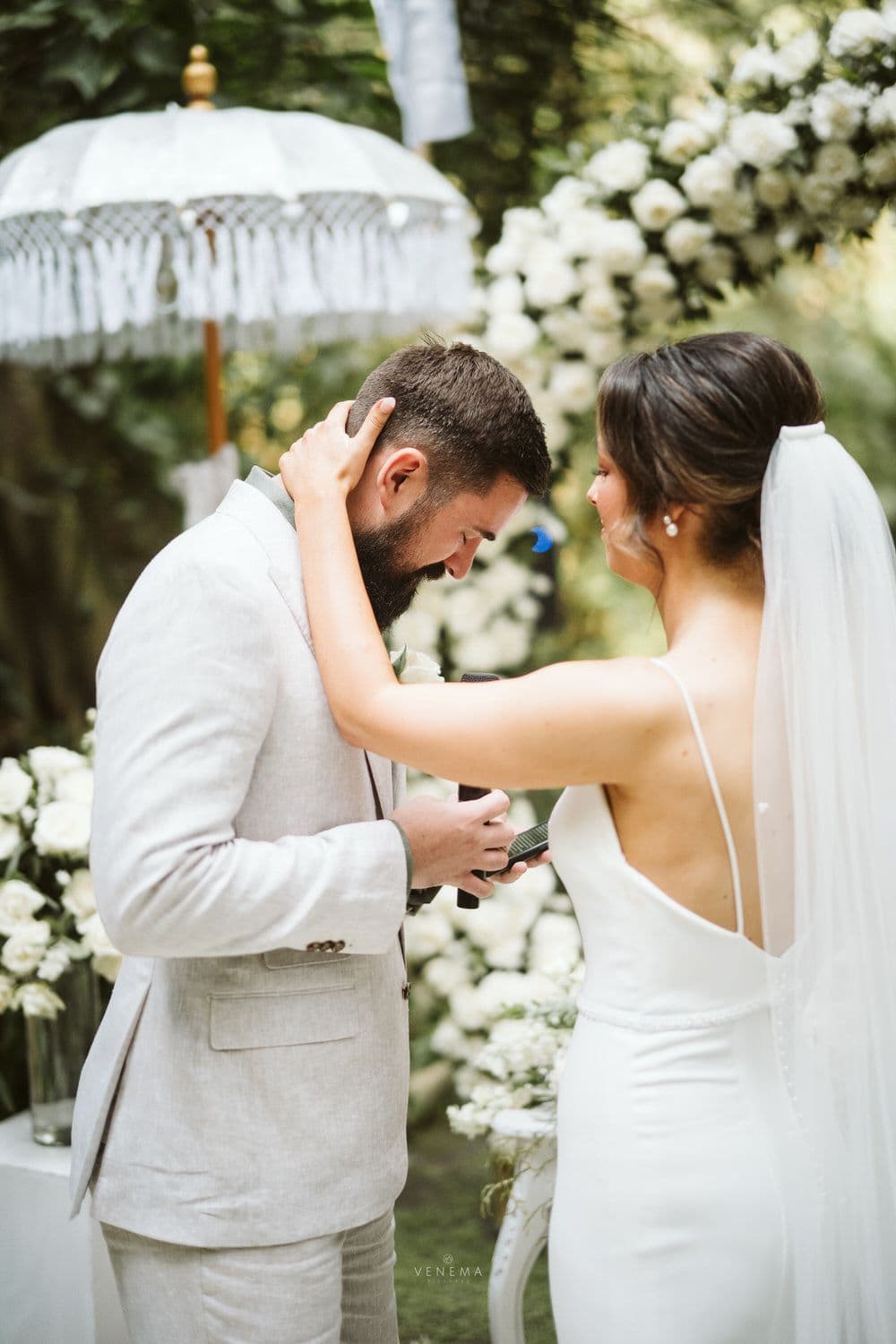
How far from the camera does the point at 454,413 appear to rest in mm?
1814

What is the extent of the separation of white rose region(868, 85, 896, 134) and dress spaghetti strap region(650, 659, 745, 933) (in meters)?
2.10

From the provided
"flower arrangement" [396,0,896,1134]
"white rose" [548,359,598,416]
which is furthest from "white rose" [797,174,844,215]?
"white rose" [548,359,598,416]

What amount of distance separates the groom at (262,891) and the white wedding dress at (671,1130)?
255 millimetres

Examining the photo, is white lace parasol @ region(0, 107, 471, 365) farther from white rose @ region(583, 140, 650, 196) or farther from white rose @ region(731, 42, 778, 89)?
white rose @ region(731, 42, 778, 89)

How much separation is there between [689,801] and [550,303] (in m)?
2.31

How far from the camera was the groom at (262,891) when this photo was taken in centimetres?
153

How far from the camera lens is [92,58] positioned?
13.4 ft

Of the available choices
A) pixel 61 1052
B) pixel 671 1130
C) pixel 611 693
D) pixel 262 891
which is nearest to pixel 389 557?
pixel 611 693

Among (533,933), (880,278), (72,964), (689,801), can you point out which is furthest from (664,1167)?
(880,278)

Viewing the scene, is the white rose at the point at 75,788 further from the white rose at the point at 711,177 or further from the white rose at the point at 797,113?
the white rose at the point at 797,113

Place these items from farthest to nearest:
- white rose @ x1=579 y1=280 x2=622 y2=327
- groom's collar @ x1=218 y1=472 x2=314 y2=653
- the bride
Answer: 1. white rose @ x1=579 y1=280 x2=622 y2=327
2. groom's collar @ x1=218 y1=472 x2=314 y2=653
3. the bride

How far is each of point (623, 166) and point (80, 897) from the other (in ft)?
7.53

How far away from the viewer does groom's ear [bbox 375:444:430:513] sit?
1.80m

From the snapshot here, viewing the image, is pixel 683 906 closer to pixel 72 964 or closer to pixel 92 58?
pixel 72 964
